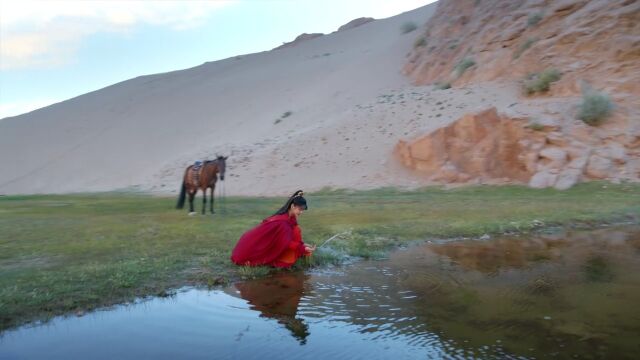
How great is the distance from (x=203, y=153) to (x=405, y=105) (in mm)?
17065

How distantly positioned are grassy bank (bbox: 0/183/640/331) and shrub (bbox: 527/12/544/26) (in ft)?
42.0

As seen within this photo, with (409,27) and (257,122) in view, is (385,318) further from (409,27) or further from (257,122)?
(409,27)

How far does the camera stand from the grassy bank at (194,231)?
28.5 feet

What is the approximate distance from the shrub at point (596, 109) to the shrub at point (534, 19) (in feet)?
27.9

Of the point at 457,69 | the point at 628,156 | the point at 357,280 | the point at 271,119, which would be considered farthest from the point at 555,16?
the point at 357,280

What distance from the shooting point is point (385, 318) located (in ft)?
23.8

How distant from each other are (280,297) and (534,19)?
28.3m

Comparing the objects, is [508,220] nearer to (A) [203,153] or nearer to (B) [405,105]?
(B) [405,105]

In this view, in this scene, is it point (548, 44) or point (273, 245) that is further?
point (548, 44)

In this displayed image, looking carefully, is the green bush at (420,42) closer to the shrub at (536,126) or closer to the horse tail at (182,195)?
the shrub at (536,126)

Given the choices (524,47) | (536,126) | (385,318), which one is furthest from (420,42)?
(385,318)

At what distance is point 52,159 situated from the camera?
54375 mm

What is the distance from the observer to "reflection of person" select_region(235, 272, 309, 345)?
716 cm

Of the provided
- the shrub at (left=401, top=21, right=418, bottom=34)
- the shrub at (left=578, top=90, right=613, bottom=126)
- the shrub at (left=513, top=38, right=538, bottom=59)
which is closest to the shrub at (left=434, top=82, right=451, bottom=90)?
the shrub at (left=513, top=38, right=538, bottom=59)
